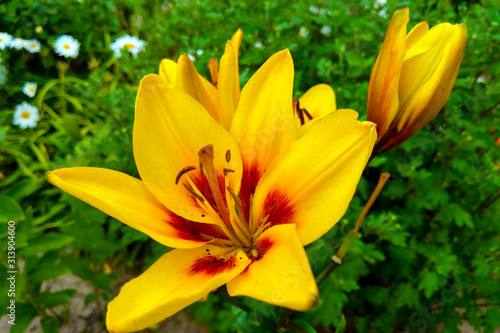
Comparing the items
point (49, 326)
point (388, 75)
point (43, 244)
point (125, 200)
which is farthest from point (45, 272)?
point (388, 75)

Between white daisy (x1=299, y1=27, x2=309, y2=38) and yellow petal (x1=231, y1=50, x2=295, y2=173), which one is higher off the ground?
yellow petal (x1=231, y1=50, x2=295, y2=173)

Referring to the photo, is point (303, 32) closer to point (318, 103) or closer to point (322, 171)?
point (318, 103)

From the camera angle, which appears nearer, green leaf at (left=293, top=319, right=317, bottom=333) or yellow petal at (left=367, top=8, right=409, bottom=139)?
yellow petal at (left=367, top=8, right=409, bottom=139)

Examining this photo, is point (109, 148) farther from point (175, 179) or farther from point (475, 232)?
point (475, 232)

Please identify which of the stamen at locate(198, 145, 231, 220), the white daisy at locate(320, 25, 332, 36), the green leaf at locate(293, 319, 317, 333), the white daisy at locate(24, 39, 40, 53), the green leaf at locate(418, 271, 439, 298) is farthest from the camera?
the white daisy at locate(24, 39, 40, 53)

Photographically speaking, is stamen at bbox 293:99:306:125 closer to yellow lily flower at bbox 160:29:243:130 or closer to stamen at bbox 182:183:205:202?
yellow lily flower at bbox 160:29:243:130

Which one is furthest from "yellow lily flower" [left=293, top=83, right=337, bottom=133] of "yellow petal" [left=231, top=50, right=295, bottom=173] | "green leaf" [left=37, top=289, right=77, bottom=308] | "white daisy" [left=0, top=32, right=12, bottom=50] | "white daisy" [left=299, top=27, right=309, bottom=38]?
"white daisy" [left=0, top=32, right=12, bottom=50]
